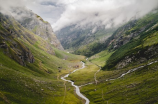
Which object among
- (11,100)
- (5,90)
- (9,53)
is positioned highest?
(9,53)

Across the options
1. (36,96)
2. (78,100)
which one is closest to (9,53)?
(36,96)

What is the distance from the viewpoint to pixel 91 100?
133 m

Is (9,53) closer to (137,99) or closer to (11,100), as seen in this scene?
(11,100)

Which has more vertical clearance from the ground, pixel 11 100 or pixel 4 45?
pixel 4 45

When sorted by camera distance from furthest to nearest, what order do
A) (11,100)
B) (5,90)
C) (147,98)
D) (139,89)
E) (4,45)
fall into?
1. (4,45)
2. (139,89)
3. (147,98)
4. (5,90)
5. (11,100)

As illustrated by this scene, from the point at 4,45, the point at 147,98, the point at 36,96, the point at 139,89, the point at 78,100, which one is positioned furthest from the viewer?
the point at 4,45

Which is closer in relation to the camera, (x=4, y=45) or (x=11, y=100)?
(x=11, y=100)

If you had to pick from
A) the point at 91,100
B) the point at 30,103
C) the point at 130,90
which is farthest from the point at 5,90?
the point at 130,90

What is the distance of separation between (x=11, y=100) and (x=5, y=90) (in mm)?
11076

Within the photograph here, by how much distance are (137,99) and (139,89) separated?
1894cm

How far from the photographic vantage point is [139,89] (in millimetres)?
119438

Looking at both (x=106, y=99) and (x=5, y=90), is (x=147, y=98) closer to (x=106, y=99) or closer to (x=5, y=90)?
(x=106, y=99)

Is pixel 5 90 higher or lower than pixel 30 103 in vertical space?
higher

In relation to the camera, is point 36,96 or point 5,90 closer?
point 5,90
